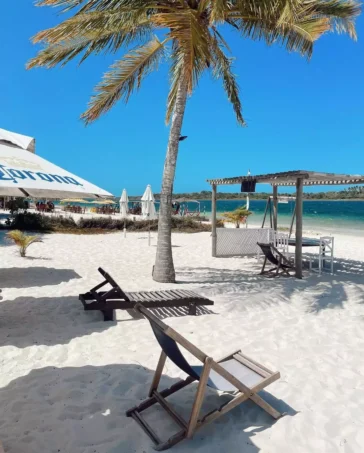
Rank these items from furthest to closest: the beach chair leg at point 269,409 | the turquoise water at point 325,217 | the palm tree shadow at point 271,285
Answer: the turquoise water at point 325,217 → the palm tree shadow at point 271,285 → the beach chair leg at point 269,409

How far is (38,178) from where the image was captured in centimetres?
313

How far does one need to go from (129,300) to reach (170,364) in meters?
1.56

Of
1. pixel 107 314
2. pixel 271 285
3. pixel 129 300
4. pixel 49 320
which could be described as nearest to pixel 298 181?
pixel 271 285

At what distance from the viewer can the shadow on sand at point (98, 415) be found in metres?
2.48

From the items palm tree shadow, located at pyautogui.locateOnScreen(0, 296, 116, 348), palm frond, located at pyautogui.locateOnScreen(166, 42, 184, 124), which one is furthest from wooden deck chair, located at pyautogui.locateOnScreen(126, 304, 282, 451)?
palm frond, located at pyautogui.locateOnScreen(166, 42, 184, 124)

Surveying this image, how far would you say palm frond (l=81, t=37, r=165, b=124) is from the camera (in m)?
8.07

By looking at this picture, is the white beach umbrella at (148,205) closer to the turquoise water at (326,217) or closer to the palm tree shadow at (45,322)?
the turquoise water at (326,217)

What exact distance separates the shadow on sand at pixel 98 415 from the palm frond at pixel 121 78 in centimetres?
616

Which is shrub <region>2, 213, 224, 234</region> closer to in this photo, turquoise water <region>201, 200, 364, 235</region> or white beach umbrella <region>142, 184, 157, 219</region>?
white beach umbrella <region>142, 184, 157, 219</region>

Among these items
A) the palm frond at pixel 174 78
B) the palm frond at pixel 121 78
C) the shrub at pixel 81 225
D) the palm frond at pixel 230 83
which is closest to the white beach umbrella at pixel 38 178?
the palm frond at pixel 121 78

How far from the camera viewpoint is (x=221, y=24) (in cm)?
763

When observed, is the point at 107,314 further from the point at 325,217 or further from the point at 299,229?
the point at 325,217

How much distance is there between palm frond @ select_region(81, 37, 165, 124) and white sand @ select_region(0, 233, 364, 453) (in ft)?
11.9

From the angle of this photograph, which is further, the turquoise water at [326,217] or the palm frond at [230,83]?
the turquoise water at [326,217]
